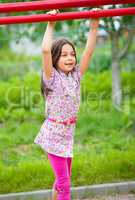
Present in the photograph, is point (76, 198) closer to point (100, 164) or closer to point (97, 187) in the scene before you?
point (97, 187)

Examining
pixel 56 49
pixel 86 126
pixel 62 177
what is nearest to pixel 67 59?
→ pixel 56 49

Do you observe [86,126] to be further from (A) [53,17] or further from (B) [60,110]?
(A) [53,17]

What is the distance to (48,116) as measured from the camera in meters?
4.59

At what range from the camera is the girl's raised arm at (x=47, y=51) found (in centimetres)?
438

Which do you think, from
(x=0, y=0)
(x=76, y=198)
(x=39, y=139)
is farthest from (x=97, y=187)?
(x=0, y=0)

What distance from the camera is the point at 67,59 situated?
14.9 feet

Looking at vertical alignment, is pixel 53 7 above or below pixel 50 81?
above

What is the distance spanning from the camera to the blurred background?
6020 mm

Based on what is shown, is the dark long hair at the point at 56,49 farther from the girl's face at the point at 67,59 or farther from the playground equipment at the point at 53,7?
the playground equipment at the point at 53,7

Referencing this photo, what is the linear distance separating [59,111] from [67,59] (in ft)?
1.22

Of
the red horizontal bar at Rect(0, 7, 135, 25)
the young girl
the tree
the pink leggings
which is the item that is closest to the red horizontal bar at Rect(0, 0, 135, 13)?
the red horizontal bar at Rect(0, 7, 135, 25)

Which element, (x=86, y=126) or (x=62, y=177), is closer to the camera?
(x=62, y=177)

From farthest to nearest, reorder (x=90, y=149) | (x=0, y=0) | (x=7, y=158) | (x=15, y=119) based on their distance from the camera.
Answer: (x=15, y=119)
(x=0, y=0)
(x=90, y=149)
(x=7, y=158)

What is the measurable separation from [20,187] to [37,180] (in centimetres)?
18
